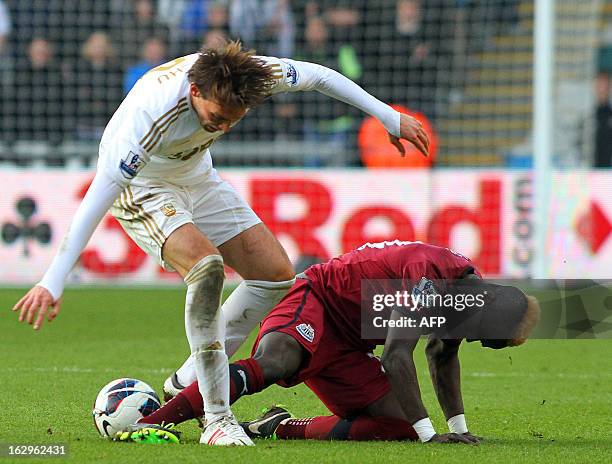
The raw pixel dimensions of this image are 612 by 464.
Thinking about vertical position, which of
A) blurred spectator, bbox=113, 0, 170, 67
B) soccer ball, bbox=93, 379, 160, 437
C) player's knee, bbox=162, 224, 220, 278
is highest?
blurred spectator, bbox=113, 0, 170, 67

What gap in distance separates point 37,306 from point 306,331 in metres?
1.43

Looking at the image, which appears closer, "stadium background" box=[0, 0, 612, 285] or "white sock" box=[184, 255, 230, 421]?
"white sock" box=[184, 255, 230, 421]

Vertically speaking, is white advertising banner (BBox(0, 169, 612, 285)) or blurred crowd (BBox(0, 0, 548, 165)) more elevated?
blurred crowd (BBox(0, 0, 548, 165))

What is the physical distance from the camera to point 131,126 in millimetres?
5117

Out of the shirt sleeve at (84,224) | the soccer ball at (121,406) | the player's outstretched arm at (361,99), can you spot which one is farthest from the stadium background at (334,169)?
the player's outstretched arm at (361,99)

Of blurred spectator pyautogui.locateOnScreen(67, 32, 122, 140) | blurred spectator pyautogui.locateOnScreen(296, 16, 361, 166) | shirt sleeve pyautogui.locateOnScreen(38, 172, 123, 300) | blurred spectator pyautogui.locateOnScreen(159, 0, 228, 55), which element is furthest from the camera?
blurred spectator pyautogui.locateOnScreen(159, 0, 228, 55)

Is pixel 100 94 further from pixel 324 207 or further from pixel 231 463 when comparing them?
pixel 231 463

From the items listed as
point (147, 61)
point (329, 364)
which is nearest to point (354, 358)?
point (329, 364)

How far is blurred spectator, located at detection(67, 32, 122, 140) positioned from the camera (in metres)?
15.7

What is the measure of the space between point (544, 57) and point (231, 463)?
8.88 meters

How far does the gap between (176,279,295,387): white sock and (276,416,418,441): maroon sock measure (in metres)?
0.55

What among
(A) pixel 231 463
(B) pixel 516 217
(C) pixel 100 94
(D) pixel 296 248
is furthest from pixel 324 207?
(A) pixel 231 463

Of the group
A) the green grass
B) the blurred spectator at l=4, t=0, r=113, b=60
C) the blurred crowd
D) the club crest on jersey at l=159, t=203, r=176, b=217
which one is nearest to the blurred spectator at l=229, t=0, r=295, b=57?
the blurred crowd

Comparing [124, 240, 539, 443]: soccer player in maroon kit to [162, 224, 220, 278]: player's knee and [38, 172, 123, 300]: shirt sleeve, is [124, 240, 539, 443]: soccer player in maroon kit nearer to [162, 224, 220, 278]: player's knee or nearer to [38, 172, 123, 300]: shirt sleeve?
[162, 224, 220, 278]: player's knee
